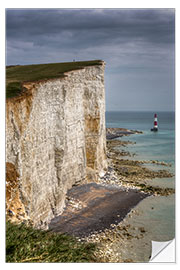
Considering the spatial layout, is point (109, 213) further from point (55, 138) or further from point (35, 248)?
point (35, 248)

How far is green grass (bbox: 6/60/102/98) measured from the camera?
1043 centimetres

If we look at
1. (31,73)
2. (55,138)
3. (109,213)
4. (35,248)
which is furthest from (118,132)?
(35,248)

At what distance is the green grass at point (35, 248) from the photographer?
229 inches

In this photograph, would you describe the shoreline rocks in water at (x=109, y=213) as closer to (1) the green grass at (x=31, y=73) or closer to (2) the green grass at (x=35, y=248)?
(2) the green grass at (x=35, y=248)

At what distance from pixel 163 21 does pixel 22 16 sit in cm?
386

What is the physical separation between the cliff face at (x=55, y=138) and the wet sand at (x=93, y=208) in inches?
20.3

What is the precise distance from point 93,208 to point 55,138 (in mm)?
3764

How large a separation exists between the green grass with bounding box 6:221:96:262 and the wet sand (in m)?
4.54

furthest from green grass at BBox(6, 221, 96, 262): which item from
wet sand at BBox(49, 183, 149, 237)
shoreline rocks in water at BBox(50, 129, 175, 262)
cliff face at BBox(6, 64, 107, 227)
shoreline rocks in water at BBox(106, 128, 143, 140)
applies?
shoreline rocks in water at BBox(106, 128, 143, 140)

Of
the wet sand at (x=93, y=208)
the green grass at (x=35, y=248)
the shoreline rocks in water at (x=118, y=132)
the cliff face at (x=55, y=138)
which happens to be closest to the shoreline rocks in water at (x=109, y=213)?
the wet sand at (x=93, y=208)

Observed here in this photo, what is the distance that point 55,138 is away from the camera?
12.8m

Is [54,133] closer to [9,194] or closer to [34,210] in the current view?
[34,210]

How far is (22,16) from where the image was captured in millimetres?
7684
